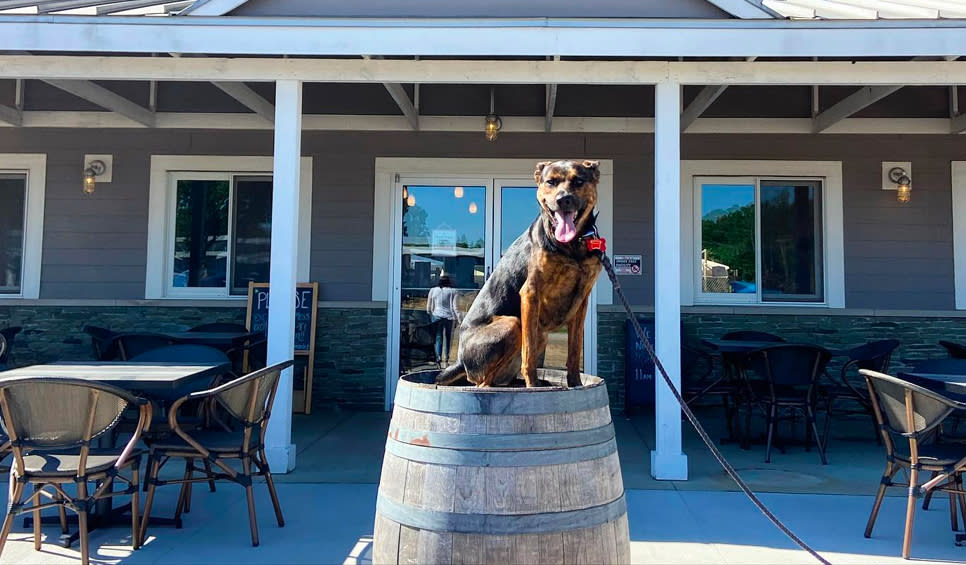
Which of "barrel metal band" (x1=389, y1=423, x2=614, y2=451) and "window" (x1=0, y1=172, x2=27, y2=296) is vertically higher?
"window" (x1=0, y1=172, x2=27, y2=296)

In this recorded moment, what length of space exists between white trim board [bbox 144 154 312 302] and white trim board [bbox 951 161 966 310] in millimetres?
5835

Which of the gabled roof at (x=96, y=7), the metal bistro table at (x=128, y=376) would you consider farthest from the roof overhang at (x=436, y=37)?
the metal bistro table at (x=128, y=376)

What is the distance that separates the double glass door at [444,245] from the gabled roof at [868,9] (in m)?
2.49

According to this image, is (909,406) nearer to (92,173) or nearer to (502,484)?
(502,484)

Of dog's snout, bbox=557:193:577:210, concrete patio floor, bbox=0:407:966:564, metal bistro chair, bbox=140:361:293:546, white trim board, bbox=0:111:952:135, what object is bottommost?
concrete patio floor, bbox=0:407:966:564

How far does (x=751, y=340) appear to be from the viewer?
543cm

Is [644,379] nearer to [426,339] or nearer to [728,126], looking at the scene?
[426,339]

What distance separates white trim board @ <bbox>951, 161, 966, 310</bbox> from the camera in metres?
5.95

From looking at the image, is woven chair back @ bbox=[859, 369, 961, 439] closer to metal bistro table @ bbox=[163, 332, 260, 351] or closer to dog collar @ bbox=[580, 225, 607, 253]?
dog collar @ bbox=[580, 225, 607, 253]

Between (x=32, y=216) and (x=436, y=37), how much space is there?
4.54 m

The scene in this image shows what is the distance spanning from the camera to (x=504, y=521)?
5.91 ft

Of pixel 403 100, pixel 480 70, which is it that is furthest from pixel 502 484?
pixel 403 100

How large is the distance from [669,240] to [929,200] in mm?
3541

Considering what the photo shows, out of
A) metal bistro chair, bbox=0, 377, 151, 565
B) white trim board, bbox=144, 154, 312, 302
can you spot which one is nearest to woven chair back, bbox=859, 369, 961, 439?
metal bistro chair, bbox=0, 377, 151, 565
